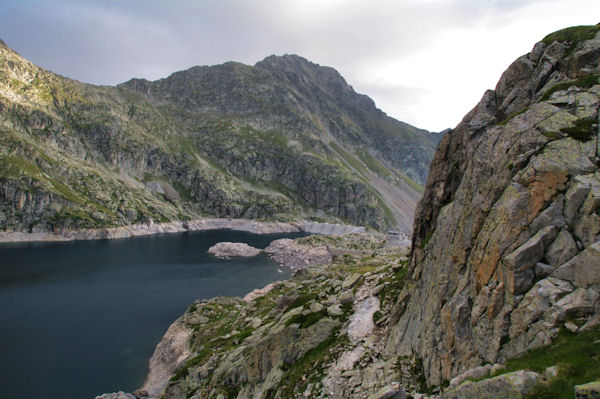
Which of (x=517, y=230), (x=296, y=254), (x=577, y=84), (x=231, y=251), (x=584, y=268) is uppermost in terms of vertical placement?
(x=577, y=84)

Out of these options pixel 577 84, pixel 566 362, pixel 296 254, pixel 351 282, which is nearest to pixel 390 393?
pixel 566 362

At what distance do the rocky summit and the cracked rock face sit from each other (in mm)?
49

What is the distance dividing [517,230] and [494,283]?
2255 mm

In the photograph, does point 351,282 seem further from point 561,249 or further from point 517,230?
point 561,249

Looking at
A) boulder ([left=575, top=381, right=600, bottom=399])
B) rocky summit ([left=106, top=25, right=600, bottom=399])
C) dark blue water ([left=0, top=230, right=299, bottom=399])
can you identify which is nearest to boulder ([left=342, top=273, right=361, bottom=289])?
rocky summit ([left=106, top=25, right=600, bottom=399])

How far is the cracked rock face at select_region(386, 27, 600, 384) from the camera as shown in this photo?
33.5 ft

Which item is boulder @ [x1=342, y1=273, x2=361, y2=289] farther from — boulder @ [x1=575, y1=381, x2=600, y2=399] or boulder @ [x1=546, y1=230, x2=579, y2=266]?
boulder @ [x1=575, y1=381, x2=600, y2=399]

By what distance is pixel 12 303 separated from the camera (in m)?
70.8

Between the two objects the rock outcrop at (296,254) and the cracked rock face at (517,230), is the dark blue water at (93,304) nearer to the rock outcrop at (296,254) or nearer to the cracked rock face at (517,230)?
the rock outcrop at (296,254)

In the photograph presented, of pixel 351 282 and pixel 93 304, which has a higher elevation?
pixel 351 282

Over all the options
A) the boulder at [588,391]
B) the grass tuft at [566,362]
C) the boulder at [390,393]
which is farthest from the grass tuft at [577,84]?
the boulder at [390,393]

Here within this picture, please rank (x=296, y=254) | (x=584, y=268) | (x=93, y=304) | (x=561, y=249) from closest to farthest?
(x=584, y=268)
(x=561, y=249)
(x=93, y=304)
(x=296, y=254)

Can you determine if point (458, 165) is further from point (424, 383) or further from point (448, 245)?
point (424, 383)

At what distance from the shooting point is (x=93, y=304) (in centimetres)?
7306
